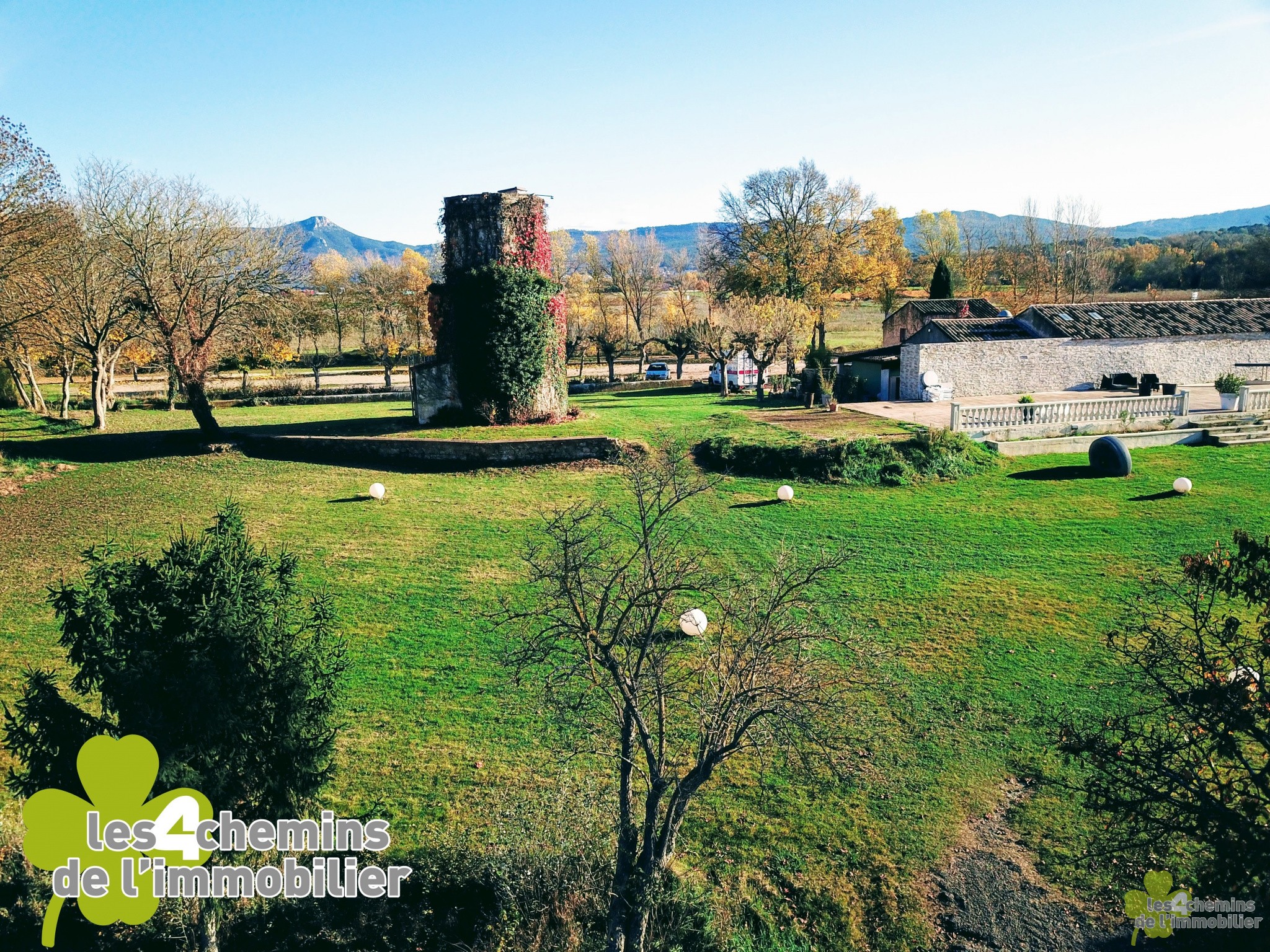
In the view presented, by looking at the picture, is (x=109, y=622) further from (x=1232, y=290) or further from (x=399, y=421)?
(x=1232, y=290)

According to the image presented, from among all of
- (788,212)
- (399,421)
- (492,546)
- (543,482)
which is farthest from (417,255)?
(492,546)

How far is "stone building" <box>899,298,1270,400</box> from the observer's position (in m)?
33.0

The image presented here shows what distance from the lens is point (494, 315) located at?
84.5ft

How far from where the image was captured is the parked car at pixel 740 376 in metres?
41.4

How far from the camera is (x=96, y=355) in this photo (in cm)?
2955

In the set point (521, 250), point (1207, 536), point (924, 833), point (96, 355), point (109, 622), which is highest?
point (521, 250)

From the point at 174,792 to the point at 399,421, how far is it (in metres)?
22.8

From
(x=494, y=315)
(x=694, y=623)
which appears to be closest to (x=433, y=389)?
(x=494, y=315)

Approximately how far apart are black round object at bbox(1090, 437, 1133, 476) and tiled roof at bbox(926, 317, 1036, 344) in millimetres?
11722

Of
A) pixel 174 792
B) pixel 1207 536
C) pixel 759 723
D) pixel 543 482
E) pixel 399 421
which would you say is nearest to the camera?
pixel 174 792

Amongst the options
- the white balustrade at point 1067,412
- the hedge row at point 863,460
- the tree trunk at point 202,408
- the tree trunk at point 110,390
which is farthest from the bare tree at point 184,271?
the white balustrade at point 1067,412

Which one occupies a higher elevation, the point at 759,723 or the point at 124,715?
the point at 124,715

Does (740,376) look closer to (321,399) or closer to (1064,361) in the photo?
(1064,361)

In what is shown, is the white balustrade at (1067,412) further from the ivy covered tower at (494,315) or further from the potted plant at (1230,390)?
the ivy covered tower at (494,315)
